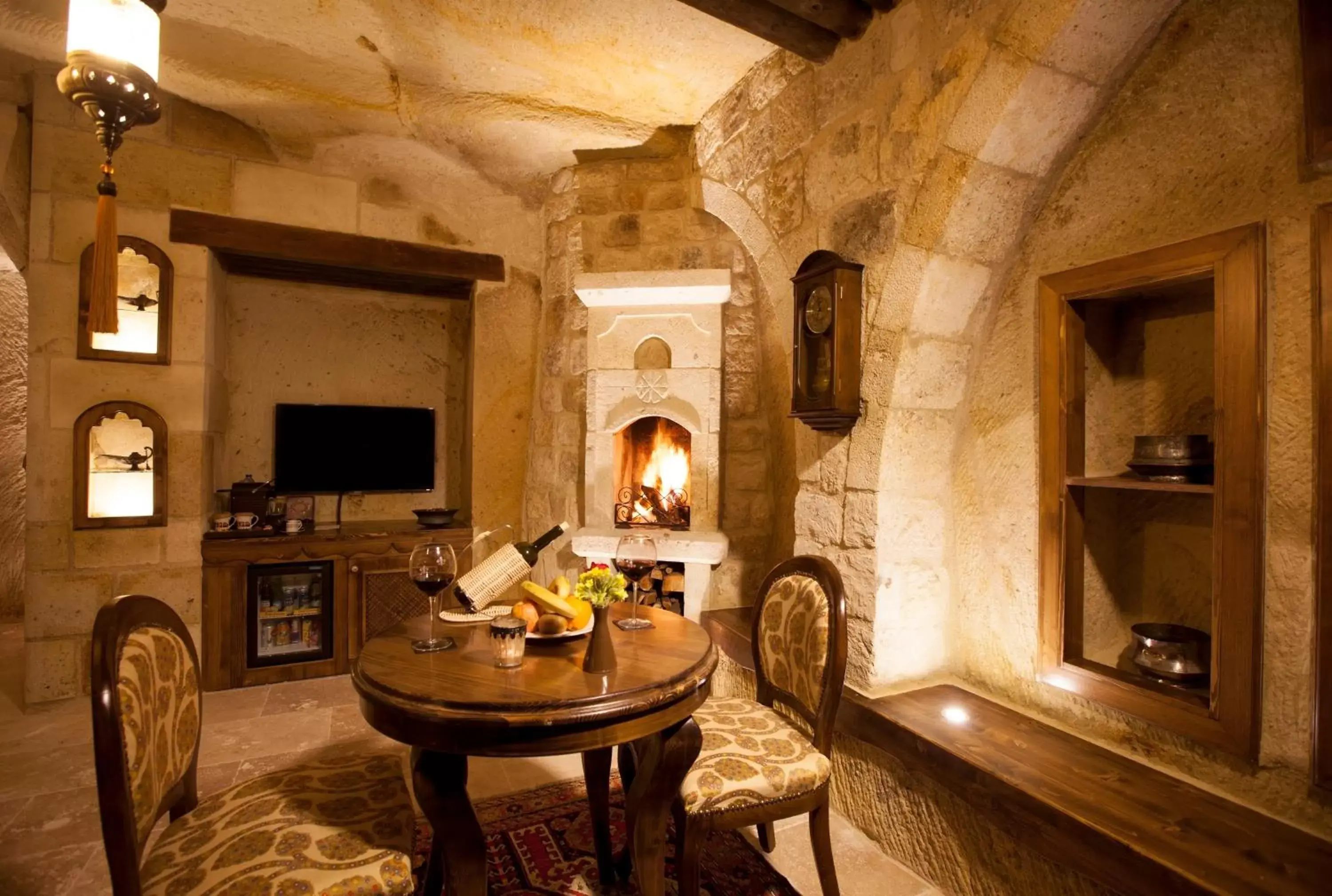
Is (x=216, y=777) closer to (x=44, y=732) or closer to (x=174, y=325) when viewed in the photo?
(x=44, y=732)

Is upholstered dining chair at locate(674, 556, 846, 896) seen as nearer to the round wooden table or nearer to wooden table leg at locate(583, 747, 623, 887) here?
the round wooden table

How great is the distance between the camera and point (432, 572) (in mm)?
1531

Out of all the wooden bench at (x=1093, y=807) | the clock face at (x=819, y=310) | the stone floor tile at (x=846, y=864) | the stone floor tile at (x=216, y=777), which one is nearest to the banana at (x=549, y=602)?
the stone floor tile at (x=846, y=864)

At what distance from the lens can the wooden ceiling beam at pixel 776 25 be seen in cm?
211

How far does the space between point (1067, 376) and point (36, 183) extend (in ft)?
14.7

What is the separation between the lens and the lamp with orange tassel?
1.67 meters

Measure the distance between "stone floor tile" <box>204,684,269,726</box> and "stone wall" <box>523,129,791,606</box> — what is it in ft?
5.03

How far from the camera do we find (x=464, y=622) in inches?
69.9

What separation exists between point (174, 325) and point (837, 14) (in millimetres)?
3412

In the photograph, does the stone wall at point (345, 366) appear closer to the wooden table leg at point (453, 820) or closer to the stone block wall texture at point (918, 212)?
the stone block wall texture at point (918, 212)

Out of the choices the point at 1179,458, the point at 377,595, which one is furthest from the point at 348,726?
the point at 1179,458

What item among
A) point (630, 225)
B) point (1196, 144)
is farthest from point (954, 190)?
point (630, 225)

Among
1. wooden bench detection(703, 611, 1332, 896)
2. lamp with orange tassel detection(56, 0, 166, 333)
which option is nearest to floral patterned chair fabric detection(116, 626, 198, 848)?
lamp with orange tassel detection(56, 0, 166, 333)

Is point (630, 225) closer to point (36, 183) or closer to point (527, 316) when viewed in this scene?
point (527, 316)
